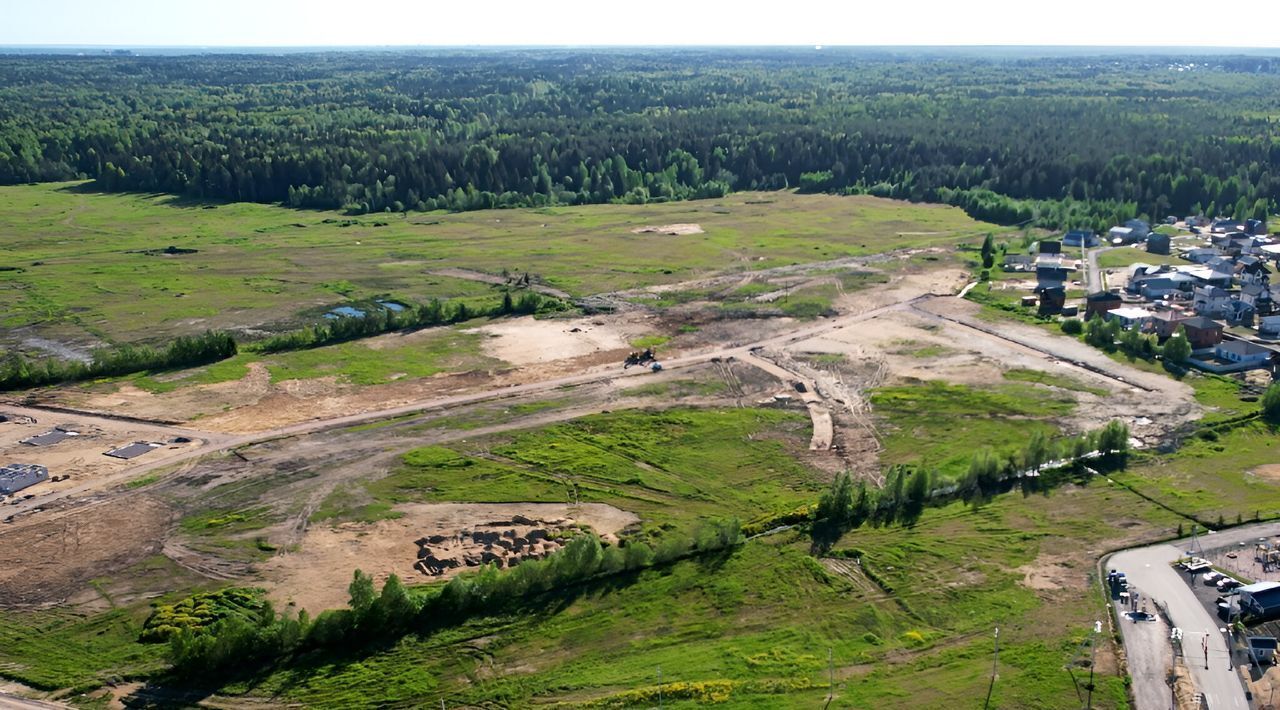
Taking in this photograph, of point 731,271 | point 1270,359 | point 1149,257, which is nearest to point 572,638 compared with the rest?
point 1270,359

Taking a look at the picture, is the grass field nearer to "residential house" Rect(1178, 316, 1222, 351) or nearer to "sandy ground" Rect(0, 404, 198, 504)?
"sandy ground" Rect(0, 404, 198, 504)

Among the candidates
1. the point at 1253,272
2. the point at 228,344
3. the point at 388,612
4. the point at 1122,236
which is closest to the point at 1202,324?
the point at 1253,272

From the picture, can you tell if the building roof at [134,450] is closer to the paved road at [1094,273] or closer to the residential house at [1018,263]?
the paved road at [1094,273]

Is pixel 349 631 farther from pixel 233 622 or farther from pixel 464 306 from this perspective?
pixel 464 306

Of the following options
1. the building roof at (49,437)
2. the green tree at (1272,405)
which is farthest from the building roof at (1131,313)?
the building roof at (49,437)

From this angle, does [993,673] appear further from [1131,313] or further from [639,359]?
[1131,313]

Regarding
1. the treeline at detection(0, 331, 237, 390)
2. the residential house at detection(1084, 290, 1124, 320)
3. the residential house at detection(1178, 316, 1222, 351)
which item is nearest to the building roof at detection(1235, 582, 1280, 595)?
the residential house at detection(1178, 316, 1222, 351)
